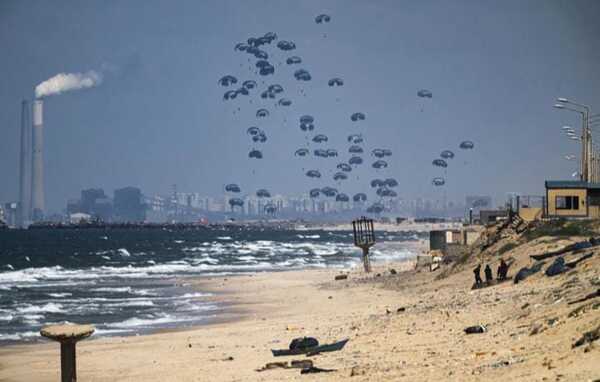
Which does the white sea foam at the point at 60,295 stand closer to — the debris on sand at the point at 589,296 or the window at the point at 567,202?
the window at the point at 567,202

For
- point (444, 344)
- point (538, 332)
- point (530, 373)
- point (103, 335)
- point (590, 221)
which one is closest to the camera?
point (530, 373)

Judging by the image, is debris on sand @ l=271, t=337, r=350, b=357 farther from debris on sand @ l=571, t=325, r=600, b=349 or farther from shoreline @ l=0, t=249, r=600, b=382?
debris on sand @ l=571, t=325, r=600, b=349

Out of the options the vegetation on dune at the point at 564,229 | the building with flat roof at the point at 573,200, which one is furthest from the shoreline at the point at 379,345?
the building with flat roof at the point at 573,200

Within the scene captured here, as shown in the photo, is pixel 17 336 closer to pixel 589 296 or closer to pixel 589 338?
pixel 589 296

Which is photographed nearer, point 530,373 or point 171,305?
point 530,373

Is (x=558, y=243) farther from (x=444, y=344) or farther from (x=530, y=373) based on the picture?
(x=530, y=373)

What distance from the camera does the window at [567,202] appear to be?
59906 millimetres

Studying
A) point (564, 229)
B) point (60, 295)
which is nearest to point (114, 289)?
point (60, 295)

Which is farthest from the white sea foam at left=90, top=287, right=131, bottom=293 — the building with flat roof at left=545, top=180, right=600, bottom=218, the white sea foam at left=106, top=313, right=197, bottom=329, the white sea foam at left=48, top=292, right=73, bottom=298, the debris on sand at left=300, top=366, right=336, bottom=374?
the debris on sand at left=300, top=366, right=336, bottom=374

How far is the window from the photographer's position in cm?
5991

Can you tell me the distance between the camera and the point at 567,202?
2363 inches

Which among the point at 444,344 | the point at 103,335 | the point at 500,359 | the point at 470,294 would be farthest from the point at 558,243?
the point at 500,359

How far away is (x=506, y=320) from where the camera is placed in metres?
24.1

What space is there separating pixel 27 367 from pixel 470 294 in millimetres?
13541
